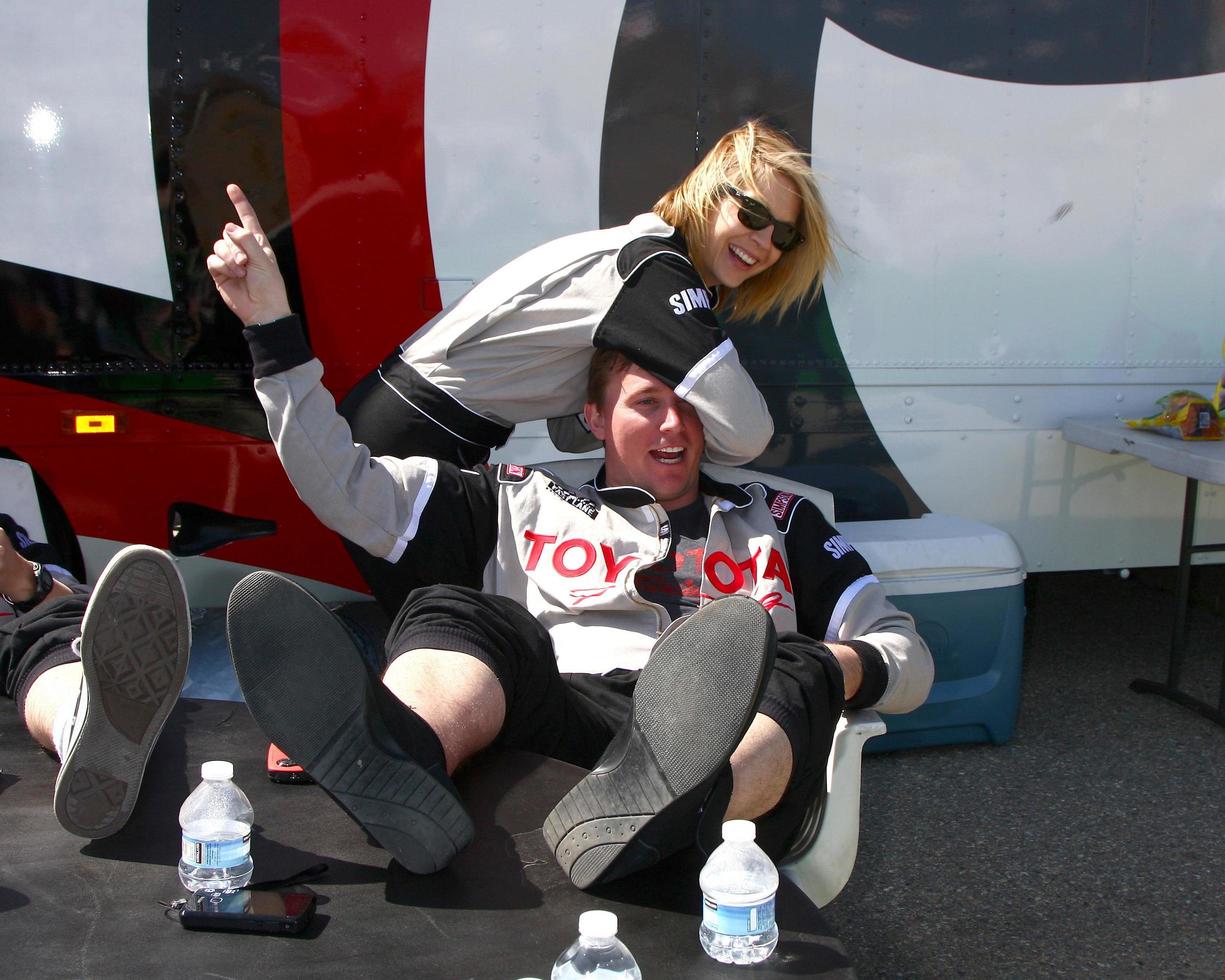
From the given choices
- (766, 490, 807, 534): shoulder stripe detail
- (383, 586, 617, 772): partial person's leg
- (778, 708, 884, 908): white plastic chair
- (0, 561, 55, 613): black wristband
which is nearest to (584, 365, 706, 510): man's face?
(766, 490, 807, 534): shoulder stripe detail

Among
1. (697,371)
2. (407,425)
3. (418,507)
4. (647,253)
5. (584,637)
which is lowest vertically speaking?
(584,637)

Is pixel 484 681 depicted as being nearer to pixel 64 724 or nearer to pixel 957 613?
pixel 64 724

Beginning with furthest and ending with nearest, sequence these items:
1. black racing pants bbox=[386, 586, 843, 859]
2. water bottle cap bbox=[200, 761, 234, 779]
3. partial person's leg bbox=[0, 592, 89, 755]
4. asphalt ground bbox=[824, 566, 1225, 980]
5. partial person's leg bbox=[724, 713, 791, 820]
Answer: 1. asphalt ground bbox=[824, 566, 1225, 980]
2. partial person's leg bbox=[0, 592, 89, 755]
3. black racing pants bbox=[386, 586, 843, 859]
4. partial person's leg bbox=[724, 713, 791, 820]
5. water bottle cap bbox=[200, 761, 234, 779]

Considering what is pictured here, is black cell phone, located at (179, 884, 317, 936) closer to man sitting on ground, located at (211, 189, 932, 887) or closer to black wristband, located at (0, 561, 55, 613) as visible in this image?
man sitting on ground, located at (211, 189, 932, 887)

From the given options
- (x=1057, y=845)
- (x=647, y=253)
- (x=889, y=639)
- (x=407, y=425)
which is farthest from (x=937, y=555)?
(x=407, y=425)

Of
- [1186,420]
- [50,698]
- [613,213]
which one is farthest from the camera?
[1186,420]

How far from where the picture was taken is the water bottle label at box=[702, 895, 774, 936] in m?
1.54

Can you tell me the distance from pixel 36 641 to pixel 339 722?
1.07m

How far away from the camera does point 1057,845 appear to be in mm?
3057

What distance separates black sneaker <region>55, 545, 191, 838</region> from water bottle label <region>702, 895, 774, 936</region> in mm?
936

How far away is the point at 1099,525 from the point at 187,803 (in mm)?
3077

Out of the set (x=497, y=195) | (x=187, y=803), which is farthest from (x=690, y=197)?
(x=187, y=803)

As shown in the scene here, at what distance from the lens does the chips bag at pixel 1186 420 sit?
11.8 feet

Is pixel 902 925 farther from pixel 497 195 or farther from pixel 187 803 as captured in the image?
pixel 497 195
